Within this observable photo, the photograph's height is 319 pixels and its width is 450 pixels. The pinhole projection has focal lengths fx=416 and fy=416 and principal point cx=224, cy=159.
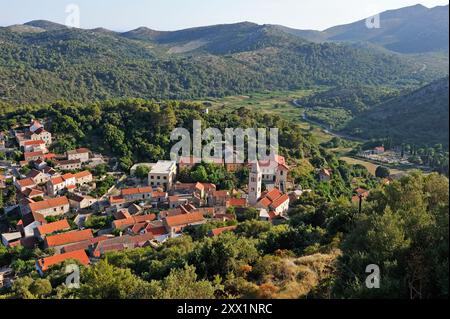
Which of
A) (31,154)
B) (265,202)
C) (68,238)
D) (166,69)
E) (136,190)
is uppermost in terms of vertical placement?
(166,69)

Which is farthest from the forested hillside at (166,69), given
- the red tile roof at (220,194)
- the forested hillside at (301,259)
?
the forested hillside at (301,259)

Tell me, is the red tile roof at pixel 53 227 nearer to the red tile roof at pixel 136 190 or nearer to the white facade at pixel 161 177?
the red tile roof at pixel 136 190

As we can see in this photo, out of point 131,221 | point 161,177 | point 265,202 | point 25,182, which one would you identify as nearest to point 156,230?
point 131,221

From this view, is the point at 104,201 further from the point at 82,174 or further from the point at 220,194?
the point at 220,194

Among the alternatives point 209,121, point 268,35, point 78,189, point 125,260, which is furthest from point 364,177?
point 268,35

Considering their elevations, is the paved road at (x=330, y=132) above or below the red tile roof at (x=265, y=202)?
above
